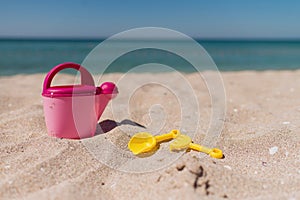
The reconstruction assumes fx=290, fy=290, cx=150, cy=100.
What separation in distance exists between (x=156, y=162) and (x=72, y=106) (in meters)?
0.69

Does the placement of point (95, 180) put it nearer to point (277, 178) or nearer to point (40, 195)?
point (40, 195)

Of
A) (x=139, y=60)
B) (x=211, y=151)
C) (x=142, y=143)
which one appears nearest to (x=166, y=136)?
(x=142, y=143)

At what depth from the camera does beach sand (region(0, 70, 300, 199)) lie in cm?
139

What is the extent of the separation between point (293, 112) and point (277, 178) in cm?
137

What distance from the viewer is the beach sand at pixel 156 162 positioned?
1389 mm

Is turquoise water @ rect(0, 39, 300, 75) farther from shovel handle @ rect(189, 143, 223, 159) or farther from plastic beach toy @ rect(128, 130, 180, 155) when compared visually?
shovel handle @ rect(189, 143, 223, 159)

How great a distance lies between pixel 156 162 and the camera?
5.71 ft

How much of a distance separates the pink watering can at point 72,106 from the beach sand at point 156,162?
80 mm

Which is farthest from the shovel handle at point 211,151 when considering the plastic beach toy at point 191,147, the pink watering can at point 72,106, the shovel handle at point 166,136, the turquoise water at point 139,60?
the turquoise water at point 139,60

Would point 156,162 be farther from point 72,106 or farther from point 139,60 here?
point 139,60

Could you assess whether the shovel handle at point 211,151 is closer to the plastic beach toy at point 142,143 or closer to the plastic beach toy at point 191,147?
the plastic beach toy at point 191,147

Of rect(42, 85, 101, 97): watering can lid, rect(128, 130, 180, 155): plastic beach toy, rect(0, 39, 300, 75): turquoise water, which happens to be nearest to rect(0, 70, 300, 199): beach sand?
rect(128, 130, 180, 155): plastic beach toy

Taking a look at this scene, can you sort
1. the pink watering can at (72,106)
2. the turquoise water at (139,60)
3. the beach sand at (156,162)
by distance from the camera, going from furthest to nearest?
1. the turquoise water at (139,60)
2. the pink watering can at (72,106)
3. the beach sand at (156,162)

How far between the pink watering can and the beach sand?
8 cm
